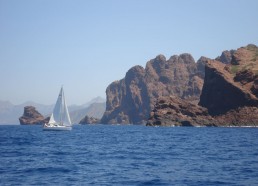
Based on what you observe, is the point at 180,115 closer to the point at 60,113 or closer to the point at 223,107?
the point at 223,107

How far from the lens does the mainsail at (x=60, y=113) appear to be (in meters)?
124

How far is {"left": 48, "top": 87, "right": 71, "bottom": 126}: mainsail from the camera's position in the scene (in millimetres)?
124000

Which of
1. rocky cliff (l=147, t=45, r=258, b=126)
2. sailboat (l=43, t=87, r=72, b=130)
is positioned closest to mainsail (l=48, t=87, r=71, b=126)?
sailboat (l=43, t=87, r=72, b=130)

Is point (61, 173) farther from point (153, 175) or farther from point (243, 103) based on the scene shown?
point (243, 103)

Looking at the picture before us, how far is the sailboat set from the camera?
123625 mm

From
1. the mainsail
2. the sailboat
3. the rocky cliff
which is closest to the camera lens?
the sailboat

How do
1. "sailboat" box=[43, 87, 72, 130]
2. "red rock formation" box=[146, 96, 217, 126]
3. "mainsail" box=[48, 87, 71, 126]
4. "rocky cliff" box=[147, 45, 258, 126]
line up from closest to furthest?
"sailboat" box=[43, 87, 72, 130]
"mainsail" box=[48, 87, 71, 126]
"rocky cliff" box=[147, 45, 258, 126]
"red rock formation" box=[146, 96, 217, 126]

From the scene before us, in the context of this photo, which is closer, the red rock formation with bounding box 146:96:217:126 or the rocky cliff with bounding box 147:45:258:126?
the rocky cliff with bounding box 147:45:258:126

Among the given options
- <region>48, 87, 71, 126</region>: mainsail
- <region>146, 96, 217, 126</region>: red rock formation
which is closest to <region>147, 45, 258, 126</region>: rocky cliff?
<region>146, 96, 217, 126</region>: red rock formation

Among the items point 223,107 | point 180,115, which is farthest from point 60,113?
point 223,107

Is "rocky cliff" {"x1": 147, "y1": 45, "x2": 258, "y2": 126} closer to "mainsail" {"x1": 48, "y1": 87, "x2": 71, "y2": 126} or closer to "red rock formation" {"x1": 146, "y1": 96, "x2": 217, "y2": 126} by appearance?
"red rock formation" {"x1": 146, "y1": 96, "x2": 217, "y2": 126}

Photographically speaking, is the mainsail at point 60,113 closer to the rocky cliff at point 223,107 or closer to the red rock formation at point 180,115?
the red rock formation at point 180,115

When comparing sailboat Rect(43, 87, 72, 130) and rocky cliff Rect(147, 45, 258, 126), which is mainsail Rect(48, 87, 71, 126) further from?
rocky cliff Rect(147, 45, 258, 126)

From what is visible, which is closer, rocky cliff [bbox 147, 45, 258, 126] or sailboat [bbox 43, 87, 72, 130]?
sailboat [bbox 43, 87, 72, 130]
